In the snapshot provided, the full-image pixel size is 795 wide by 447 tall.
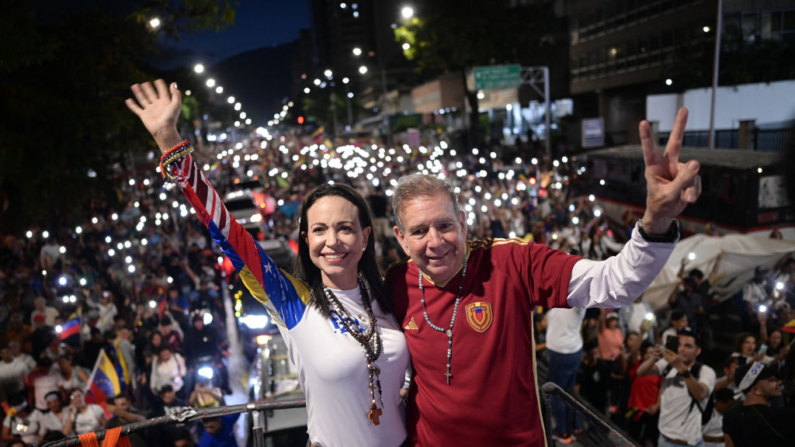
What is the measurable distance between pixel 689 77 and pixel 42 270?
2440 cm

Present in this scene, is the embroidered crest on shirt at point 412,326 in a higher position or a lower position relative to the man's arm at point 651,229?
lower

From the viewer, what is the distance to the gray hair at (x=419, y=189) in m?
2.72

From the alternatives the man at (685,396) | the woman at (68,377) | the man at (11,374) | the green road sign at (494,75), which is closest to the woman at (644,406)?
the man at (685,396)

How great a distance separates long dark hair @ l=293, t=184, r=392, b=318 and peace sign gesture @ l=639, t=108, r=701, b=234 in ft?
4.39

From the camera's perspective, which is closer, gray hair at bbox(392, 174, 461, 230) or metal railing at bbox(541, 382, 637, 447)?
metal railing at bbox(541, 382, 637, 447)

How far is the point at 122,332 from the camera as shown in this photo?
8.98m

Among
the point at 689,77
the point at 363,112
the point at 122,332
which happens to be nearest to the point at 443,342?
the point at 122,332

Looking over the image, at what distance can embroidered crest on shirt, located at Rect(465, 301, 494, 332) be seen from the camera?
2.64 meters

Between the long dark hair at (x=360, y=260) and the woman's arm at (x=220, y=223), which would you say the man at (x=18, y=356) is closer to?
the woman's arm at (x=220, y=223)

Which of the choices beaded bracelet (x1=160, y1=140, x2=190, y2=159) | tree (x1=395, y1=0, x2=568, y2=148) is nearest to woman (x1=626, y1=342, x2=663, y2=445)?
beaded bracelet (x1=160, y1=140, x2=190, y2=159)

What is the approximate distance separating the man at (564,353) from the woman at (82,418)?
5.29 m

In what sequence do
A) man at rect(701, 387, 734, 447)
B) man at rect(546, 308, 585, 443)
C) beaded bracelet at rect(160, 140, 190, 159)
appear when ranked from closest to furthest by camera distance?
1. beaded bracelet at rect(160, 140, 190, 159)
2. man at rect(701, 387, 734, 447)
3. man at rect(546, 308, 585, 443)

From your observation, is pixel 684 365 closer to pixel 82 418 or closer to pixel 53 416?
pixel 82 418

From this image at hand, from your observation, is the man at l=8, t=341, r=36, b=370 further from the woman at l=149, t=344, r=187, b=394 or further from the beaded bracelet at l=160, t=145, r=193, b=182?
the beaded bracelet at l=160, t=145, r=193, b=182
